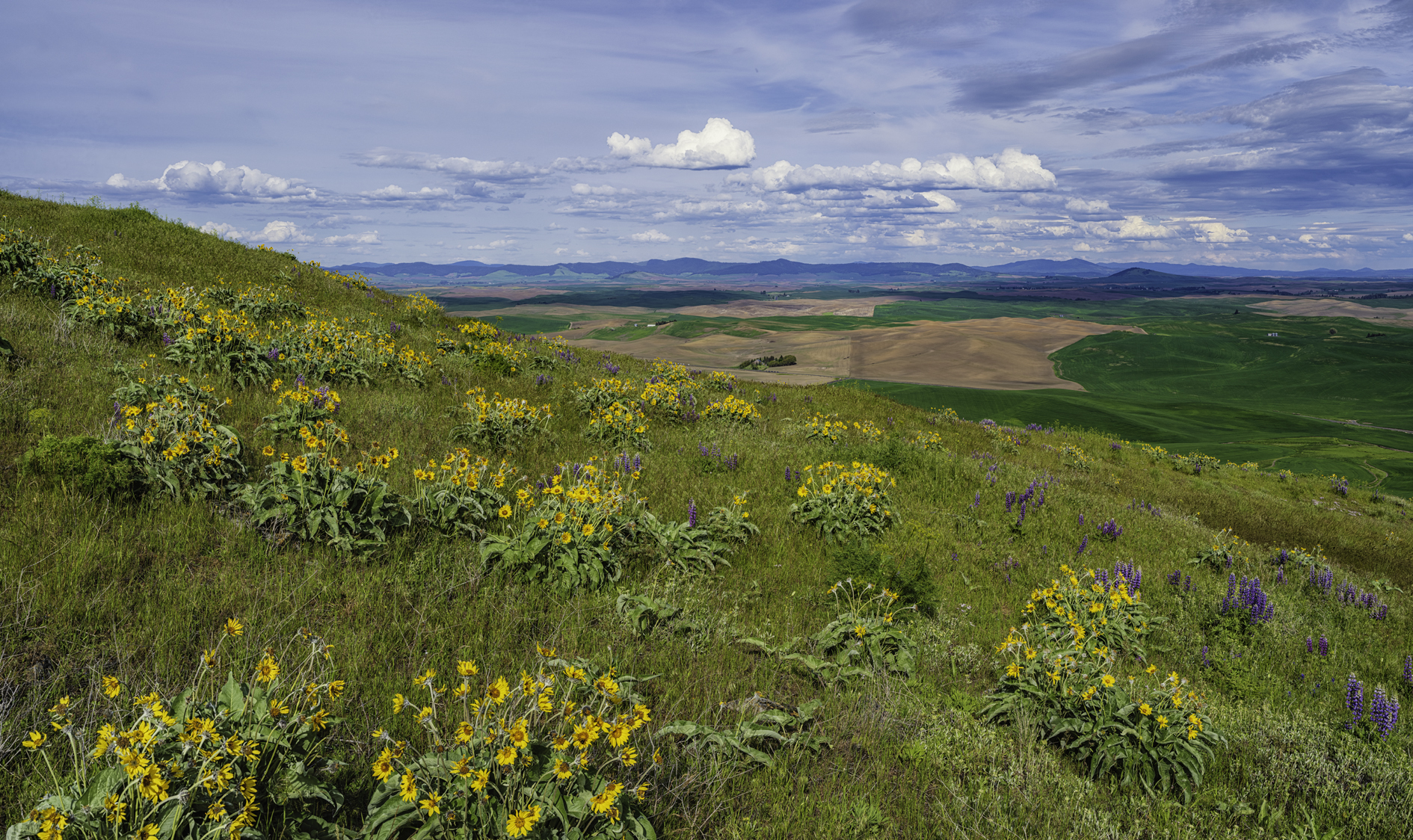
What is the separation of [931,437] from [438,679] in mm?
11918

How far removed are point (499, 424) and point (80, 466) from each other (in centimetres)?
423

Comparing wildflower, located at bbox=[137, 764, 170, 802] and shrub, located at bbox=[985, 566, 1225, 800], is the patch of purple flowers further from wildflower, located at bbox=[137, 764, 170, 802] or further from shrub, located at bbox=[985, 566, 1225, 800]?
wildflower, located at bbox=[137, 764, 170, 802]

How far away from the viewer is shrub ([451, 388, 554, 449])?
8.23m

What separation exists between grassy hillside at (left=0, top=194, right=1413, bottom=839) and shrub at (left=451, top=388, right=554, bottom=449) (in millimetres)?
60

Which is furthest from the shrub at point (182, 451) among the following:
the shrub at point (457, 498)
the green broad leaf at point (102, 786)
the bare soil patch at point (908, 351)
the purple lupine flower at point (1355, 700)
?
the bare soil patch at point (908, 351)

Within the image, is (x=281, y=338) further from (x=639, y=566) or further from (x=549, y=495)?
(x=639, y=566)

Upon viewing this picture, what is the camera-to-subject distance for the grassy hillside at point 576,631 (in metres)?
2.66

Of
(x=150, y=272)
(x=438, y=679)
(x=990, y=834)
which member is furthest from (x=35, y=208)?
(x=990, y=834)

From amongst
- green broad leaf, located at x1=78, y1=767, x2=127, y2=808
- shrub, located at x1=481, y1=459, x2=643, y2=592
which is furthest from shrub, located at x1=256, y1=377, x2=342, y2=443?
green broad leaf, located at x1=78, y1=767, x2=127, y2=808

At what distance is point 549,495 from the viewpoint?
596cm

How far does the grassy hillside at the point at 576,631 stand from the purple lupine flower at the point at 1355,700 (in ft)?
0.58

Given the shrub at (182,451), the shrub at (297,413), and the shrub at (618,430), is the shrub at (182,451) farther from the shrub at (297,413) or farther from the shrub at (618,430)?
the shrub at (618,430)

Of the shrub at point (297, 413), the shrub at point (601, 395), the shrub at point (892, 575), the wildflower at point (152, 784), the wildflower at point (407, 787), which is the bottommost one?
the shrub at point (892, 575)

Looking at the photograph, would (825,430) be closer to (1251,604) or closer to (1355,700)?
(1251,604)
